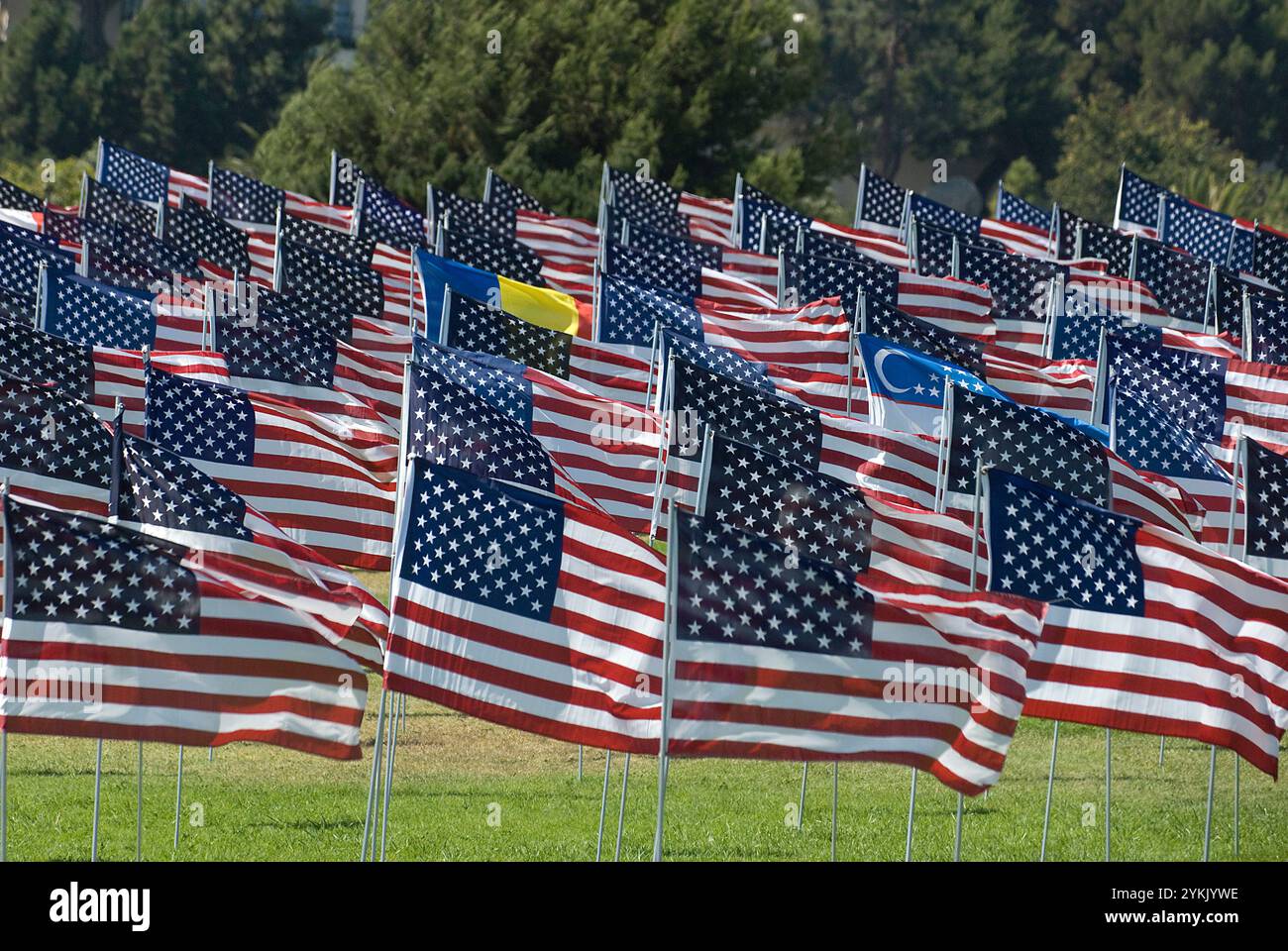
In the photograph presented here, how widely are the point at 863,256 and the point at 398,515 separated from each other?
17075 mm

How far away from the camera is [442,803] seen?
58.7 feet

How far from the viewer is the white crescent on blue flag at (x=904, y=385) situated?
20.7m

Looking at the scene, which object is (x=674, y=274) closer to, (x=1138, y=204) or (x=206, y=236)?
(x=206, y=236)

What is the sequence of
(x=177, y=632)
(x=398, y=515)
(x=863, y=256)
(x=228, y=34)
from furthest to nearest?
(x=228, y=34) < (x=863, y=256) < (x=398, y=515) < (x=177, y=632)

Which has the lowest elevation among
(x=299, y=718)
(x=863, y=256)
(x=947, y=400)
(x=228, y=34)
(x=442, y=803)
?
(x=442, y=803)

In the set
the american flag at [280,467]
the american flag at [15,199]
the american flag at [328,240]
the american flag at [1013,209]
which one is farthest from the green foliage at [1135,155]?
the american flag at [280,467]

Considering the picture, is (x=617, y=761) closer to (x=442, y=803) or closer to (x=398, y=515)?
(x=442, y=803)

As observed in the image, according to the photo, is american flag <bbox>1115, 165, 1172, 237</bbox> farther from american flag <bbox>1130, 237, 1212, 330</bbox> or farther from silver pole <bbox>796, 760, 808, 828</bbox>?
silver pole <bbox>796, 760, 808, 828</bbox>

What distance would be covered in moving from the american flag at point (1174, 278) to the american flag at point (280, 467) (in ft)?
54.8

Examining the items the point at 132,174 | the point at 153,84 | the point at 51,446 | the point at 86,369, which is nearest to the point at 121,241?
the point at 86,369

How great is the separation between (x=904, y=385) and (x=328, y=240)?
11380mm

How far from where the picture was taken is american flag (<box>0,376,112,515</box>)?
51.7ft

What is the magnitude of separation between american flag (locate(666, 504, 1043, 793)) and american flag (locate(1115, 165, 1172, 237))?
28.3 m

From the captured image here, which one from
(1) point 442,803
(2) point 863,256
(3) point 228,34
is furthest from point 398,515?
(3) point 228,34
